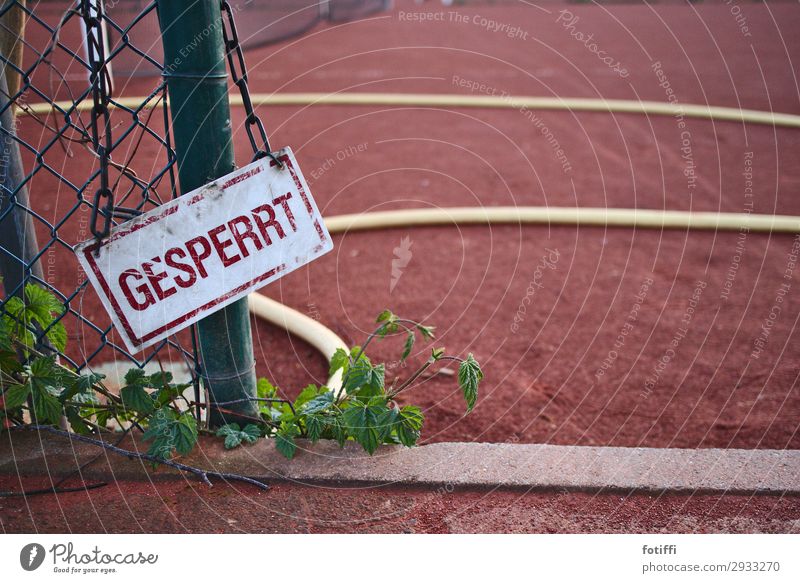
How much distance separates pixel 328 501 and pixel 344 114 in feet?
17.1

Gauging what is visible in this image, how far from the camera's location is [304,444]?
174 cm

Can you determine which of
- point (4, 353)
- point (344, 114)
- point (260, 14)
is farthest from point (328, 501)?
point (260, 14)

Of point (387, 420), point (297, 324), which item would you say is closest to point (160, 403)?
point (387, 420)

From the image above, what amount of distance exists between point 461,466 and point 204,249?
77 cm

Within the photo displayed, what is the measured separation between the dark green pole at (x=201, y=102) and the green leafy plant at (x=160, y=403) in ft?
0.63

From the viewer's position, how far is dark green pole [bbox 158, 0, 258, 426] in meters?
1.46

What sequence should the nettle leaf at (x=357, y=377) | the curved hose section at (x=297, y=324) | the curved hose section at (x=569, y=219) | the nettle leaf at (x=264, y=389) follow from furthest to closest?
the curved hose section at (x=569, y=219) < the curved hose section at (x=297, y=324) < the nettle leaf at (x=264, y=389) < the nettle leaf at (x=357, y=377)

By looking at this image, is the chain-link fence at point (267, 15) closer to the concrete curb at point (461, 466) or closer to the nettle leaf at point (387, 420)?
the concrete curb at point (461, 466)

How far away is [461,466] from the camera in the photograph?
169 centimetres

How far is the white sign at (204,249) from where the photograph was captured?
1.43 m

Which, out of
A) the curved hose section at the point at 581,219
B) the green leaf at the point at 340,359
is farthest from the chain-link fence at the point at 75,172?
the curved hose section at the point at 581,219

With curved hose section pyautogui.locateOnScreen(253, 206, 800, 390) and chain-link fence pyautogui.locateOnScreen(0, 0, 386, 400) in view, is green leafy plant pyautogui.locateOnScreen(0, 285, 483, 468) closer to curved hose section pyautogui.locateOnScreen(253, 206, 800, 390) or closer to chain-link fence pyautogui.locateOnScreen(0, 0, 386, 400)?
chain-link fence pyautogui.locateOnScreen(0, 0, 386, 400)

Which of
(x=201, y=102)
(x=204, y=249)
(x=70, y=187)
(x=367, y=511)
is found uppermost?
(x=201, y=102)

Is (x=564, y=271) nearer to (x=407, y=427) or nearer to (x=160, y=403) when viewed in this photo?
(x=407, y=427)
